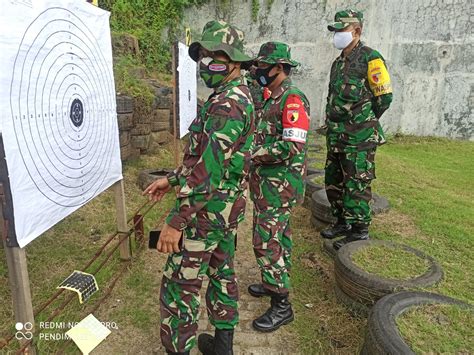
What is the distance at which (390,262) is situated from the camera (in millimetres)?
2447

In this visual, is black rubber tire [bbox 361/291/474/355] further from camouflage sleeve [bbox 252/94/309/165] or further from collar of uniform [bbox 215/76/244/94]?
collar of uniform [bbox 215/76/244/94]

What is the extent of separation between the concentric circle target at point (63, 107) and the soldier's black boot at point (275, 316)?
51.3 inches

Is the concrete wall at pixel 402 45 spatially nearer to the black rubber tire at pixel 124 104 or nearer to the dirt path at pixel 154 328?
the black rubber tire at pixel 124 104

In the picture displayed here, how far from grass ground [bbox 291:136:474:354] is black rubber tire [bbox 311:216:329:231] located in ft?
0.27

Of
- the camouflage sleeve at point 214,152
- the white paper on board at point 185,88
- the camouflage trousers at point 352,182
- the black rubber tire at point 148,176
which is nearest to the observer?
the camouflage sleeve at point 214,152

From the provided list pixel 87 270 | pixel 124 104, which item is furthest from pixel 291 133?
pixel 124 104

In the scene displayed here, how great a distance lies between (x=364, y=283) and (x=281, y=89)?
4.21ft

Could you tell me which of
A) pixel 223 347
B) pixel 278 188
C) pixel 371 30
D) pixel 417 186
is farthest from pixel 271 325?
pixel 371 30

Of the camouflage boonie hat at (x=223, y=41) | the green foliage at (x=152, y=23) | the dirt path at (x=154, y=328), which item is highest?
the green foliage at (x=152, y=23)

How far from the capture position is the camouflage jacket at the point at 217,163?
1.52m

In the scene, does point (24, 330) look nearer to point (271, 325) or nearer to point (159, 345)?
point (159, 345)

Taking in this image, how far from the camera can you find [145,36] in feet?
26.5

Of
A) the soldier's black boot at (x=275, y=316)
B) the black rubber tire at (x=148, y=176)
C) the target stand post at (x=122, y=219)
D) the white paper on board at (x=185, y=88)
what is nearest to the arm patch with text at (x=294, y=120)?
the soldier's black boot at (x=275, y=316)

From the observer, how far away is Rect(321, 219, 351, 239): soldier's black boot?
129 inches
